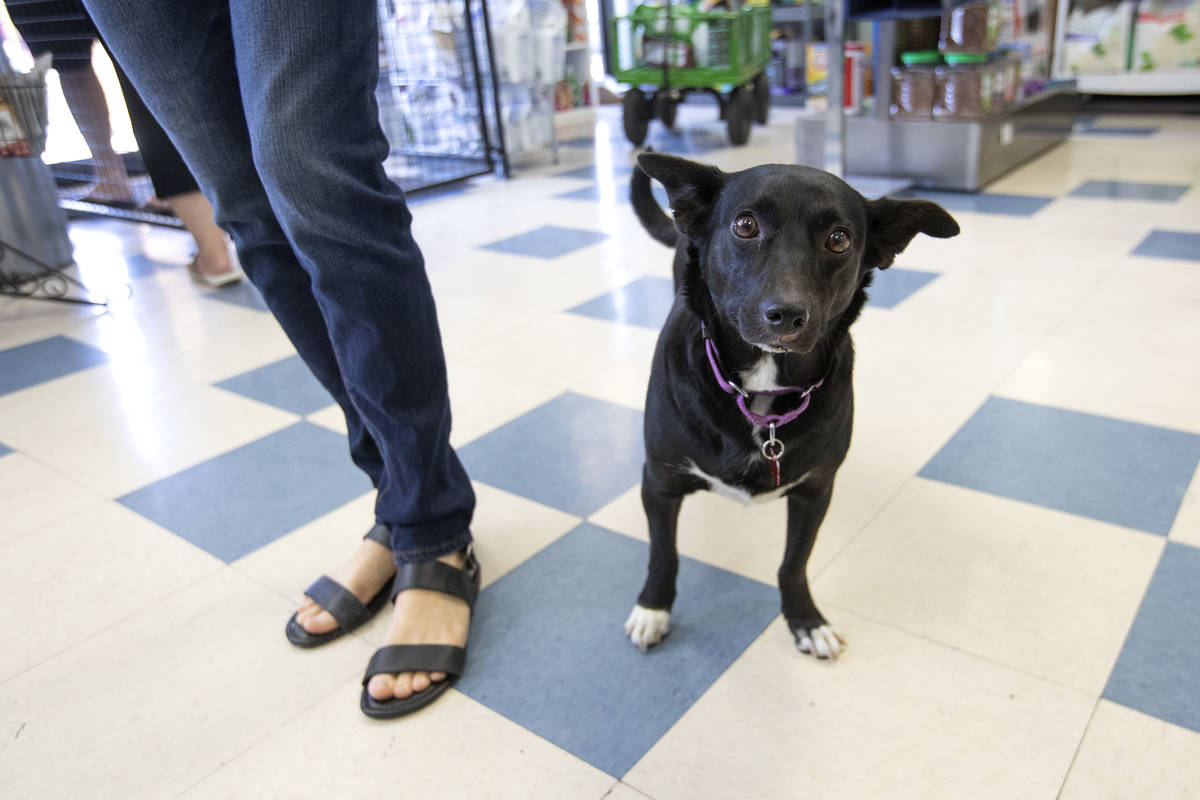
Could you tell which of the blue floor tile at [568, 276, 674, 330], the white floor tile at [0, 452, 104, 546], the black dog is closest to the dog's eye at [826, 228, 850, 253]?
the black dog

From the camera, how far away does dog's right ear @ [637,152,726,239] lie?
91 cm

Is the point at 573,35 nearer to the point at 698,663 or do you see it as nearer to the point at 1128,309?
the point at 1128,309

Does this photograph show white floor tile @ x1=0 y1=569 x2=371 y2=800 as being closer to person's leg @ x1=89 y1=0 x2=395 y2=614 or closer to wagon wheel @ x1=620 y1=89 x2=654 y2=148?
person's leg @ x1=89 y1=0 x2=395 y2=614

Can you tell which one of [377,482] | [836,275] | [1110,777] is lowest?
[1110,777]

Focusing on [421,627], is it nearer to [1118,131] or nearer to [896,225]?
[896,225]

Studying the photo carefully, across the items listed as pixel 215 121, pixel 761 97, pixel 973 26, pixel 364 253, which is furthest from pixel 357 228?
pixel 761 97

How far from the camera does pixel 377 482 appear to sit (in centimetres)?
118

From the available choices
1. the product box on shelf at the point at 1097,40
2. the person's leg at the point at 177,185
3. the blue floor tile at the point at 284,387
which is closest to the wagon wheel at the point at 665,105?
the product box on shelf at the point at 1097,40

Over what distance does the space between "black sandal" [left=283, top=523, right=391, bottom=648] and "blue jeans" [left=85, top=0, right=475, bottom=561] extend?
0.30 ft

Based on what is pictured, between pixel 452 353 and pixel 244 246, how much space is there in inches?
38.5

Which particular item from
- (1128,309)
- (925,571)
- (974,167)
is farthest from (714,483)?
(974,167)

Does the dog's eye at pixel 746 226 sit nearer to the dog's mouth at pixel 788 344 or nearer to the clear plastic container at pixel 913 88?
the dog's mouth at pixel 788 344

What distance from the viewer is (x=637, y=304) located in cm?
220

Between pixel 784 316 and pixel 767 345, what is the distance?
48 mm
